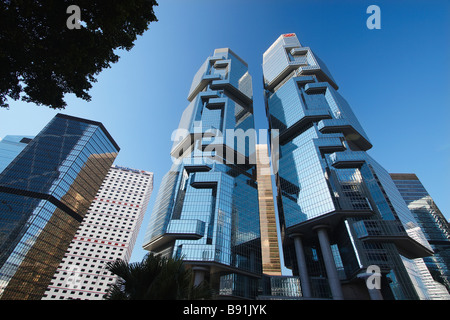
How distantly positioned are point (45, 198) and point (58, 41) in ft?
304

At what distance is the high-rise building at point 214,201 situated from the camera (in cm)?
5384

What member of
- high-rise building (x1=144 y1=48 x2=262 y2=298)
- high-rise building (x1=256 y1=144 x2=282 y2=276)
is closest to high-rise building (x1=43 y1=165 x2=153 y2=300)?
high-rise building (x1=144 y1=48 x2=262 y2=298)

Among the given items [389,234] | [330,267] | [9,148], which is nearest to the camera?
[389,234]

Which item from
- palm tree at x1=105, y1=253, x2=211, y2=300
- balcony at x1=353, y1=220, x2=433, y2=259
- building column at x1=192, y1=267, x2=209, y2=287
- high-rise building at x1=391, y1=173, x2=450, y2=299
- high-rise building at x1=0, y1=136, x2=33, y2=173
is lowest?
palm tree at x1=105, y1=253, x2=211, y2=300

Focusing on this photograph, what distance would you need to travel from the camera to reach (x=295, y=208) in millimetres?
61438

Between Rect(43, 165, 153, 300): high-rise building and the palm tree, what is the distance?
84468mm

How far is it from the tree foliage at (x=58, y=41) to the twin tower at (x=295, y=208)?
35.1 m

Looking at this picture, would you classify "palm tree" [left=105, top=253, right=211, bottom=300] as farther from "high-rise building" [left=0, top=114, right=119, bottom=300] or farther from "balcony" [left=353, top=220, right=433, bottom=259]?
"high-rise building" [left=0, top=114, right=119, bottom=300]

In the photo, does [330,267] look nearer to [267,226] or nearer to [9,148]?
[267,226]

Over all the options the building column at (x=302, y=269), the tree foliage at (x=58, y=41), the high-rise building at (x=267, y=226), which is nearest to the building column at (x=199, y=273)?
the building column at (x=302, y=269)

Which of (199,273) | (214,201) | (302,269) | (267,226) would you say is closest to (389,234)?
(302,269)

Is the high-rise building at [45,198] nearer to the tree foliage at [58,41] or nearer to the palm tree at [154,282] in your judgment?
the tree foliage at [58,41]

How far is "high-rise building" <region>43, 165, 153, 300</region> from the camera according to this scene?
288 ft

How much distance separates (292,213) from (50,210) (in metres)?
88.2
